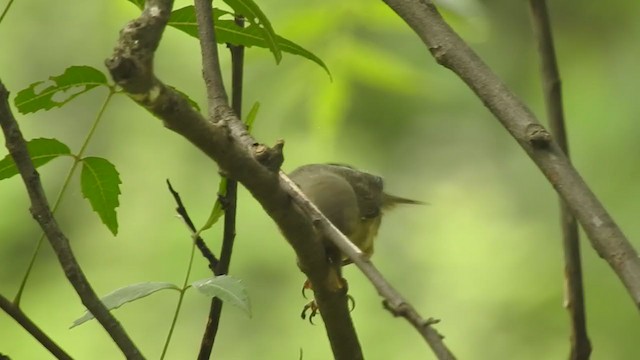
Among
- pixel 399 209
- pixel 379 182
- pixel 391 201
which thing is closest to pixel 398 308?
pixel 379 182

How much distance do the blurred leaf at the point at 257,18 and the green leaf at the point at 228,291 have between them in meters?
0.16

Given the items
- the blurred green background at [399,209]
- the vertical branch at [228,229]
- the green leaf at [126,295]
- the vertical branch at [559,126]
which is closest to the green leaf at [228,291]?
the green leaf at [126,295]

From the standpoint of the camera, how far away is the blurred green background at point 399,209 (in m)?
1.62

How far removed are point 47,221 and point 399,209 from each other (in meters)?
1.41

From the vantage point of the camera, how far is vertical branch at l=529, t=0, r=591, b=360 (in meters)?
0.92

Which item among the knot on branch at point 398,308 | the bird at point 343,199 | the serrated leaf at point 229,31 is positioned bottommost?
the knot on branch at point 398,308

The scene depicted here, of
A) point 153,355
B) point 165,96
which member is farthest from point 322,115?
point 153,355

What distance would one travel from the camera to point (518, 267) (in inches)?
71.3

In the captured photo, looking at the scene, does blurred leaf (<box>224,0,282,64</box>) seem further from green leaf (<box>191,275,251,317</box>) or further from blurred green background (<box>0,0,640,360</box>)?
blurred green background (<box>0,0,640,360</box>)

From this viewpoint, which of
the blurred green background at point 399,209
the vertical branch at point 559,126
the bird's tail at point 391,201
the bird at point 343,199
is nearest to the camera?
the vertical branch at point 559,126

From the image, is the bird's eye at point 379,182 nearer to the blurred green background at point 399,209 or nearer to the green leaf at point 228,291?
the blurred green background at point 399,209

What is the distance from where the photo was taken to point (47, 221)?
607 millimetres

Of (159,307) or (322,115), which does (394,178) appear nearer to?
(159,307)

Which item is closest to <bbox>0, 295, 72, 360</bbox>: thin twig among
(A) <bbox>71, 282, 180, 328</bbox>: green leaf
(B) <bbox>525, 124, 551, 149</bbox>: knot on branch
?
(A) <bbox>71, 282, 180, 328</bbox>: green leaf
